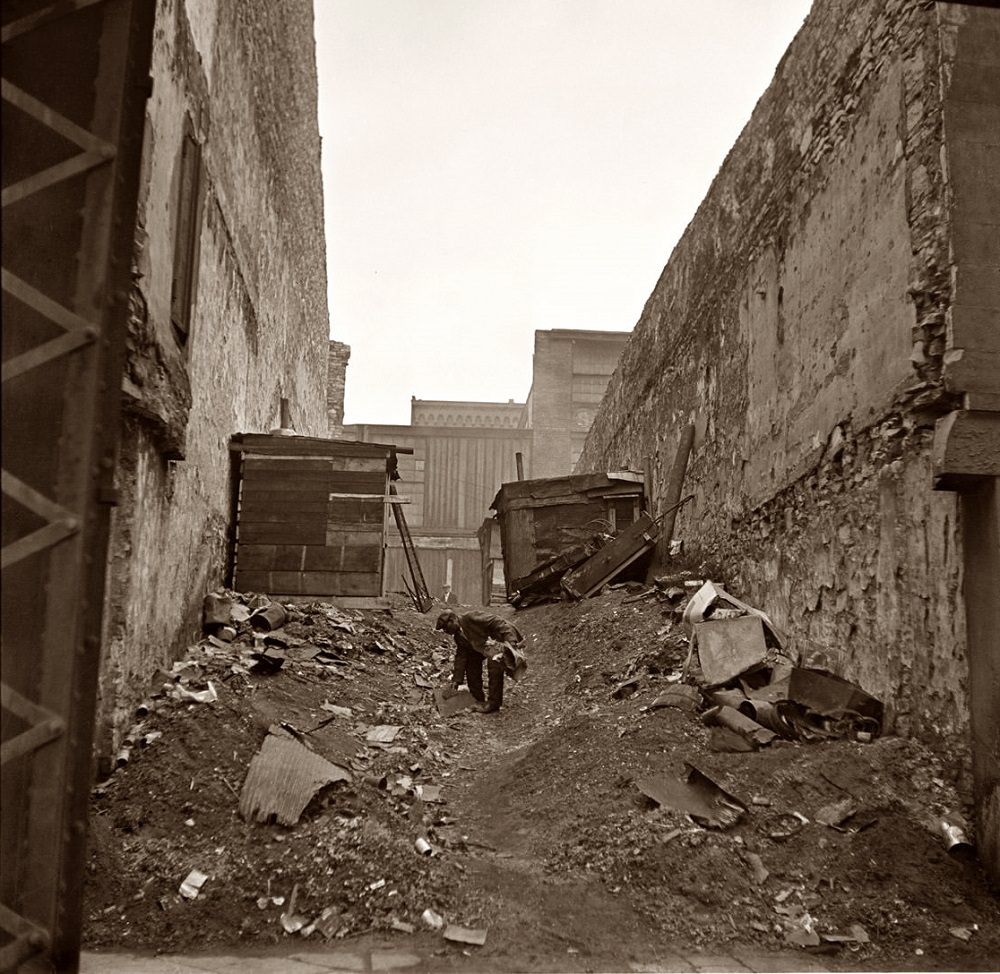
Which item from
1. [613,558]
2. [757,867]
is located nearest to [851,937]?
[757,867]

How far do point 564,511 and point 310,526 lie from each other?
444 centimetres

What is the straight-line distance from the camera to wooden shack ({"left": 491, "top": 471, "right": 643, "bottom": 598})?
43.6 feet

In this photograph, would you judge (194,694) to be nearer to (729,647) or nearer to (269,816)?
(269,816)

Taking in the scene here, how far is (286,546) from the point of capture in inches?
395

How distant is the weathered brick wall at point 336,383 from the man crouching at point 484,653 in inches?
606

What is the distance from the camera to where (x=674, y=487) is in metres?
11.3

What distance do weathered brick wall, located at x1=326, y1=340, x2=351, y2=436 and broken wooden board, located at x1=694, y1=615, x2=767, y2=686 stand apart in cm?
1748

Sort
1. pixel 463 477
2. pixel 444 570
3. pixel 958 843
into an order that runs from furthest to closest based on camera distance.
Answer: pixel 463 477 → pixel 444 570 → pixel 958 843

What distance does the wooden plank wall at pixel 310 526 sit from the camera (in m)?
9.98

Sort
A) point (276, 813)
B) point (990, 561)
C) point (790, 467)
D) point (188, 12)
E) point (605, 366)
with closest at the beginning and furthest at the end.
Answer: point (990, 561)
point (276, 813)
point (188, 12)
point (790, 467)
point (605, 366)

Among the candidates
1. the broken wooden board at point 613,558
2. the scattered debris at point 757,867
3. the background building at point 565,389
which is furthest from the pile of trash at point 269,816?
the background building at point 565,389

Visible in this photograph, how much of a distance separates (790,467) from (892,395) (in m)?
1.94

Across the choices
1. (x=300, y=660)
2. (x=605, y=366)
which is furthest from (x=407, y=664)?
(x=605, y=366)

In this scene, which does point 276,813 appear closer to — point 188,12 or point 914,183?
point 914,183
